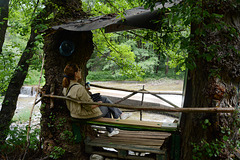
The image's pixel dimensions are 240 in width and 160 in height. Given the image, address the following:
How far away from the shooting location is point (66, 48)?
405cm

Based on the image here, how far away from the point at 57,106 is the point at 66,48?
1.30 metres

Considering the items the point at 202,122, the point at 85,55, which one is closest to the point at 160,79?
the point at 85,55

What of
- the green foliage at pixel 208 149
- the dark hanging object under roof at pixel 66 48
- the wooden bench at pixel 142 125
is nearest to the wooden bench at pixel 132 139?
the wooden bench at pixel 142 125

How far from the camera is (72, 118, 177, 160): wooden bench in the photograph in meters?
3.02

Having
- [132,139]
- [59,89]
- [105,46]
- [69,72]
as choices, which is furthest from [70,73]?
[105,46]

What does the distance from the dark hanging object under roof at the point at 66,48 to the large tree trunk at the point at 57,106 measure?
15cm

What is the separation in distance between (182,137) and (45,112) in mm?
2924

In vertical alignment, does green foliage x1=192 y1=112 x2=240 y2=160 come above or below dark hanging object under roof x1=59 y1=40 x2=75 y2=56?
below

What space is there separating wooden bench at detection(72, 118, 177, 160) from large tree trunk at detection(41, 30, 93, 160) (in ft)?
0.92

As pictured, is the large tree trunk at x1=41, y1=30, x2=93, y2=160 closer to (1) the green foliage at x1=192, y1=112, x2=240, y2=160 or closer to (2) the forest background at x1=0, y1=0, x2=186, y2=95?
(2) the forest background at x1=0, y1=0, x2=186, y2=95

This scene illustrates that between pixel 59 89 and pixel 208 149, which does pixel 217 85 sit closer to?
pixel 208 149

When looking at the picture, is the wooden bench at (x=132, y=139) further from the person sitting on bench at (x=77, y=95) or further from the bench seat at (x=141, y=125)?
the person sitting on bench at (x=77, y=95)

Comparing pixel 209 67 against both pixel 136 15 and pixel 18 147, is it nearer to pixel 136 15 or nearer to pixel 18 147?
pixel 136 15

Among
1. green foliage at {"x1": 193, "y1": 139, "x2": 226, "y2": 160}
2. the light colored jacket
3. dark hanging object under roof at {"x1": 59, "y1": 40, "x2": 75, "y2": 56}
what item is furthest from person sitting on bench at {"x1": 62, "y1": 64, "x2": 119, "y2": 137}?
green foliage at {"x1": 193, "y1": 139, "x2": 226, "y2": 160}
